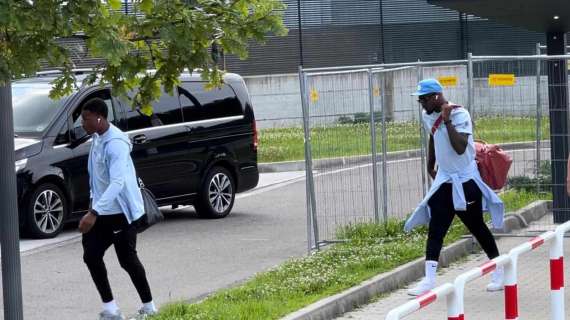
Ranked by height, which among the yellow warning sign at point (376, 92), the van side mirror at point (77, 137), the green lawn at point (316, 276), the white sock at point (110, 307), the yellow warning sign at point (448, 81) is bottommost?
the green lawn at point (316, 276)

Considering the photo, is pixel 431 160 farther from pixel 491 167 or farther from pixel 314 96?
pixel 314 96

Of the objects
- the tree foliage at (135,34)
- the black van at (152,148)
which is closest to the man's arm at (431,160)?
the tree foliage at (135,34)

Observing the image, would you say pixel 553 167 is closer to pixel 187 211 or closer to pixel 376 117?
pixel 376 117

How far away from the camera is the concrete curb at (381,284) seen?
9.03 meters

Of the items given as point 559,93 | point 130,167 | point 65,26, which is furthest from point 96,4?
point 559,93

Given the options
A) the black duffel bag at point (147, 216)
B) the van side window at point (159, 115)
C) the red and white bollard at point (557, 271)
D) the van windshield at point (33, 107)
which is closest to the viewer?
the red and white bollard at point (557, 271)

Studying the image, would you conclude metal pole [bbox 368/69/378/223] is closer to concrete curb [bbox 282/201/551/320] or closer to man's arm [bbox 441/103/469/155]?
concrete curb [bbox 282/201/551/320]

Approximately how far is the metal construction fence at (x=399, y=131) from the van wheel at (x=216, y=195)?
2964 mm

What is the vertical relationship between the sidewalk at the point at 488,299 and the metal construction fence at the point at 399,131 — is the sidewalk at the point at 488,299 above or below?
below

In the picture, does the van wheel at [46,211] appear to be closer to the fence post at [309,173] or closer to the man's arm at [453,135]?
the fence post at [309,173]

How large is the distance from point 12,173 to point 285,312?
2599mm

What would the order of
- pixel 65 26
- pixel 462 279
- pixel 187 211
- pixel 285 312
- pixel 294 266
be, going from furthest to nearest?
1. pixel 187 211
2. pixel 294 266
3. pixel 285 312
4. pixel 65 26
5. pixel 462 279

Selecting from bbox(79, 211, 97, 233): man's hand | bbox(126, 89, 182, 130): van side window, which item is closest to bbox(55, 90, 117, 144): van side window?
bbox(126, 89, 182, 130): van side window

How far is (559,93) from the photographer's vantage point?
12938mm
